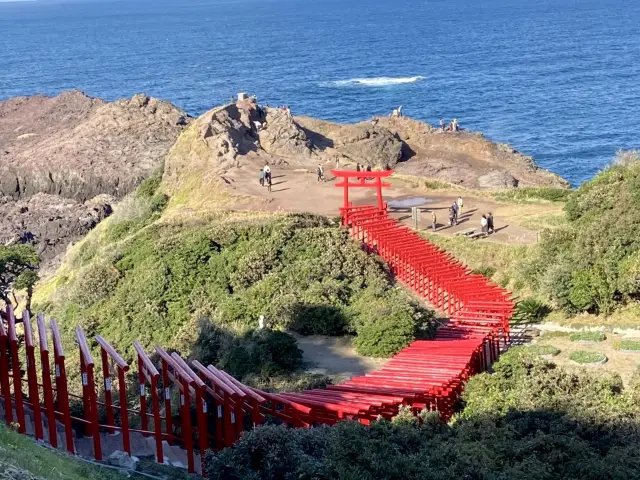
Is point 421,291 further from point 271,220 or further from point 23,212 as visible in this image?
point 23,212

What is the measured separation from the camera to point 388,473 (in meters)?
11.3

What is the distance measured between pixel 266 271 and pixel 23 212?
27638mm

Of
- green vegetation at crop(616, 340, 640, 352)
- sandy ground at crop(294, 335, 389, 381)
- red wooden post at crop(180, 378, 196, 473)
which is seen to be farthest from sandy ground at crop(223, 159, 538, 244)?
red wooden post at crop(180, 378, 196, 473)

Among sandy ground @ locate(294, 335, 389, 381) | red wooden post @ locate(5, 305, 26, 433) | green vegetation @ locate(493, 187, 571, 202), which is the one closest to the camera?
red wooden post @ locate(5, 305, 26, 433)

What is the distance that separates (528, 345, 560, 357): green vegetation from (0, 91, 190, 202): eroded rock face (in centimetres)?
3406

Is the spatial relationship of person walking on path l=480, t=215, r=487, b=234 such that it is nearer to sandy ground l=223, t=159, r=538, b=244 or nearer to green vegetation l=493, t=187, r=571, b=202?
sandy ground l=223, t=159, r=538, b=244

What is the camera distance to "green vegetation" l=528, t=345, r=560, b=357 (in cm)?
1997

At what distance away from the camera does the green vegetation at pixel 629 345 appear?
19.9 meters

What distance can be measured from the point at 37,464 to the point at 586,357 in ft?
41.5

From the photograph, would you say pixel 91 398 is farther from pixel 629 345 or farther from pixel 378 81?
pixel 378 81

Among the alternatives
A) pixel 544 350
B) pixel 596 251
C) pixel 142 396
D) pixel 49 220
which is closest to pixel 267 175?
pixel 596 251

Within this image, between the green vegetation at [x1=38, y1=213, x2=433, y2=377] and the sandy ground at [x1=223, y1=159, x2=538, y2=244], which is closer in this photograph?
the green vegetation at [x1=38, y1=213, x2=433, y2=377]

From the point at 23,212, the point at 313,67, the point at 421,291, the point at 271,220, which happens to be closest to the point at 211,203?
the point at 271,220

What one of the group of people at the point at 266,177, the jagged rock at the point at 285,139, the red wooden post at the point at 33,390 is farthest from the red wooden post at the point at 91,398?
the jagged rock at the point at 285,139
